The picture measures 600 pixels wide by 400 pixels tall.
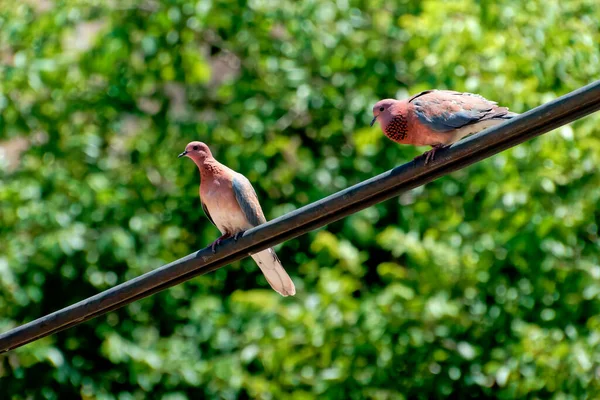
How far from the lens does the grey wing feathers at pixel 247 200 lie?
4727 mm

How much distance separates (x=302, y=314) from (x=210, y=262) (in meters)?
2.12

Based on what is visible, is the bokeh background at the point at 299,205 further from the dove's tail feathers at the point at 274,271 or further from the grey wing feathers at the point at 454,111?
the grey wing feathers at the point at 454,111

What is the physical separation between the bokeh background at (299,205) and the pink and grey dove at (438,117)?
1.36 metres

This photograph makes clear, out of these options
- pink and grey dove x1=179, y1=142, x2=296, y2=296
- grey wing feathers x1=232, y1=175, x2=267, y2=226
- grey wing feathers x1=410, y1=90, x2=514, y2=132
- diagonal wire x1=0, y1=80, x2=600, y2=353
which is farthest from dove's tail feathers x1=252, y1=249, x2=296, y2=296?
diagonal wire x1=0, y1=80, x2=600, y2=353

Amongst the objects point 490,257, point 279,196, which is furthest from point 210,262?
point 279,196

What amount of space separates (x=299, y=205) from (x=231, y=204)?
1573 millimetres

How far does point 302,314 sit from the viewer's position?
5402 mm

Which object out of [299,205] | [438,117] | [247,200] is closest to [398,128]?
[438,117]

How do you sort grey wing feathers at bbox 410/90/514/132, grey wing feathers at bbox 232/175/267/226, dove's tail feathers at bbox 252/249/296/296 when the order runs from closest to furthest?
1. grey wing feathers at bbox 410/90/514/132
2. dove's tail feathers at bbox 252/249/296/296
3. grey wing feathers at bbox 232/175/267/226

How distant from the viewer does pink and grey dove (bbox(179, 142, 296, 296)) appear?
4.65 meters

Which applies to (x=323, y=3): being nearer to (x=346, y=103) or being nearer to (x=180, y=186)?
(x=346, y=103)

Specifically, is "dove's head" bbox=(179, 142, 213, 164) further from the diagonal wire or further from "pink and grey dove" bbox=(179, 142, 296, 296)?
the diagonal wire

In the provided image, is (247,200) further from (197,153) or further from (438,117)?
(438,117)

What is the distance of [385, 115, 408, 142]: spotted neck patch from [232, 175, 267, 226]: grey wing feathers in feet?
2.99
